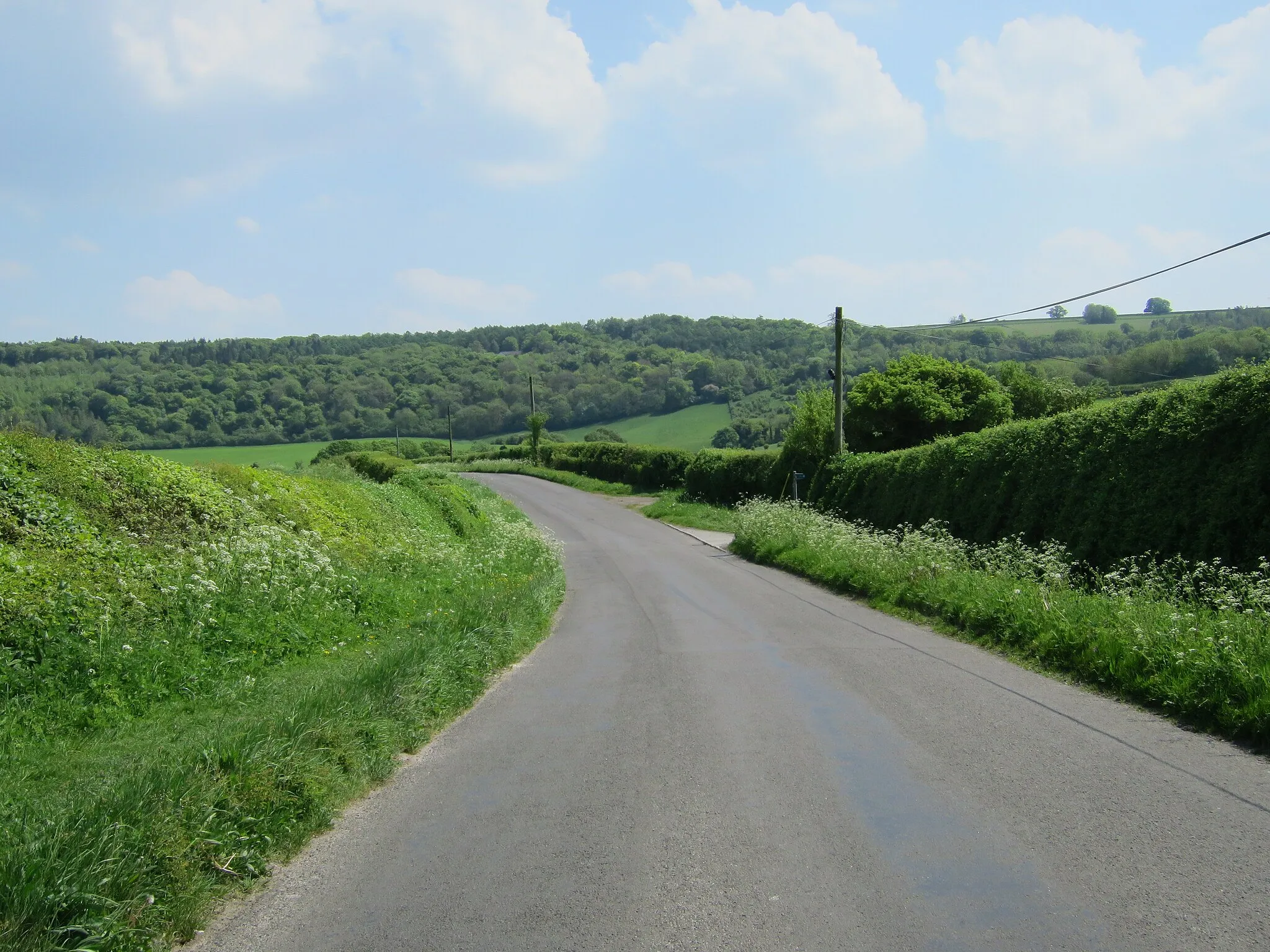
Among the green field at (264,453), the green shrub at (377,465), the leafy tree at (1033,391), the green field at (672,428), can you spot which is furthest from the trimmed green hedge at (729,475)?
the green field at (264,453)

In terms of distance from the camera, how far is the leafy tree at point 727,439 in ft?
246

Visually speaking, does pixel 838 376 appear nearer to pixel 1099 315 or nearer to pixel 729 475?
pixel 729 475

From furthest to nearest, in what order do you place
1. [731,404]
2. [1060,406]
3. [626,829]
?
[731,404] → [1060,406] → [626,829]

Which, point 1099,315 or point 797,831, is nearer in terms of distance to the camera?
point 797,831

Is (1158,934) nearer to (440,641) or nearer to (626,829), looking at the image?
(626,829)

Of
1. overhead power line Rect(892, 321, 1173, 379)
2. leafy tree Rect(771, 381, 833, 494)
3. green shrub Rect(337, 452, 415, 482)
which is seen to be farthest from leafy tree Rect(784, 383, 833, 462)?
overhead power line Rect(892, 321, 1173, 379)

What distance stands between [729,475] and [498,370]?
70446 millimetres

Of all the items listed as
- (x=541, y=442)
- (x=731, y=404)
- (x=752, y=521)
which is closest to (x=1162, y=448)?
(x=752, y=521)

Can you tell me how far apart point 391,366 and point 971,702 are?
100 metres

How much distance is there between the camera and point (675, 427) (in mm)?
87562

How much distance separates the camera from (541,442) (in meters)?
77.4

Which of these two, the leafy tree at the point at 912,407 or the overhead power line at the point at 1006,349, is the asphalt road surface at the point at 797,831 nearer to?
the leafy tree at the point at 912,407

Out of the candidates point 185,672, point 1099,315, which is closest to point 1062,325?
point 1099,315

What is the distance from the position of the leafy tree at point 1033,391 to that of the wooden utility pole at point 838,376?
68.6 feet
